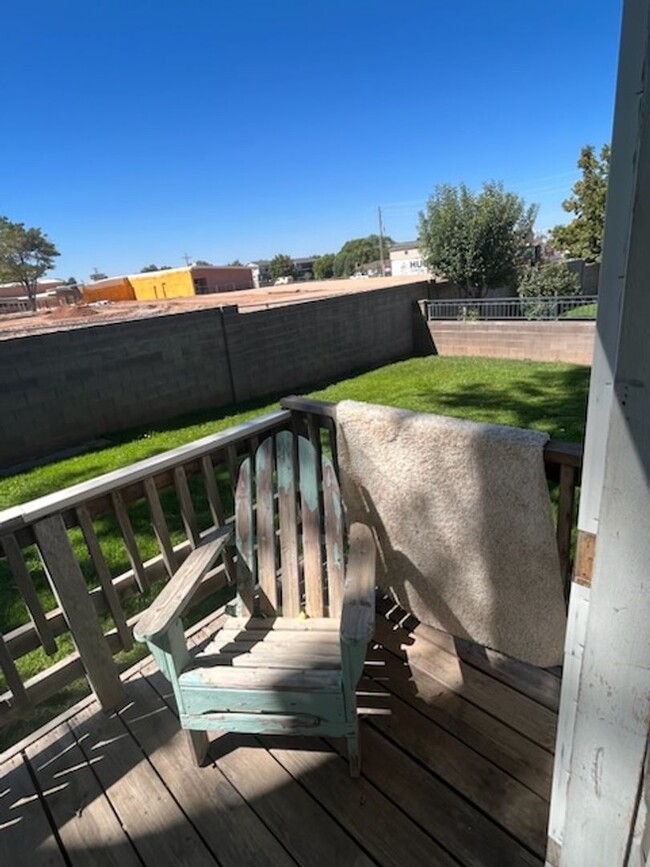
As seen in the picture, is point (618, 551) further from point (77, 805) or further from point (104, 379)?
point (104, 379)

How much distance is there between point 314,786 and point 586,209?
1542 cm

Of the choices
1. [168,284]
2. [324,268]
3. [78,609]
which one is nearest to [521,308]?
[78,609]

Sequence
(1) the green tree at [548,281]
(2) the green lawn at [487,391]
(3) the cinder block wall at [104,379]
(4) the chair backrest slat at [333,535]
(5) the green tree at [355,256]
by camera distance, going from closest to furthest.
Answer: (4) the chair backrest slat at [333,535]
(2) the green lawn at [487,391]
(3) the cinder block wall at [104,379]
(1) the green tree at [548,281]
(5) the green tree at [355,256]

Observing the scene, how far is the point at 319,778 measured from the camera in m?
1.30

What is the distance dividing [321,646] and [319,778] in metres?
0.35

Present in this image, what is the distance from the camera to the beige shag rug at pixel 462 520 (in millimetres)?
1277

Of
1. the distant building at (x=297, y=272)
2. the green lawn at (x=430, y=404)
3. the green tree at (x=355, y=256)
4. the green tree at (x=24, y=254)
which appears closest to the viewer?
the green lawn at (x=430, y=404)

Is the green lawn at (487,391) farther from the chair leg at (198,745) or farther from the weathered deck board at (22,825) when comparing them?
the weathered deck board at (22,825)

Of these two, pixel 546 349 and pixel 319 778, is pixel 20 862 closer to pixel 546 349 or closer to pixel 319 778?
pixel 319 778

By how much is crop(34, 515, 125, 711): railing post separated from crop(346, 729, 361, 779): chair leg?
2.97ft

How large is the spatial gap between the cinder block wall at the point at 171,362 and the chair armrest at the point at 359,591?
538cm

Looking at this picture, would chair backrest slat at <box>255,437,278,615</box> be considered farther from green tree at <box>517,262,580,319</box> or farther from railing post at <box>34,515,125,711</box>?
green tree at <box>517,262,580,319</box>

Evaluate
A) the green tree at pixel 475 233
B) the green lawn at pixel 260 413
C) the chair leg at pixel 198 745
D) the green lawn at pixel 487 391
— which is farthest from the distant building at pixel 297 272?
the chair leg at pixel 198 745

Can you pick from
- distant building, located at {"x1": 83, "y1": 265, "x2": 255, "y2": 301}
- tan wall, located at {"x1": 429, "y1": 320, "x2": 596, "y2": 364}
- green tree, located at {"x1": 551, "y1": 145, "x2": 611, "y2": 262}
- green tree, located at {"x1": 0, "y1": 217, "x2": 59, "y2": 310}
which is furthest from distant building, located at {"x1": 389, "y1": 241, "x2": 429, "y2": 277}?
tan wall, located at {"x1": 429, "y1": 320, "x2": 596, "y2": 364}
